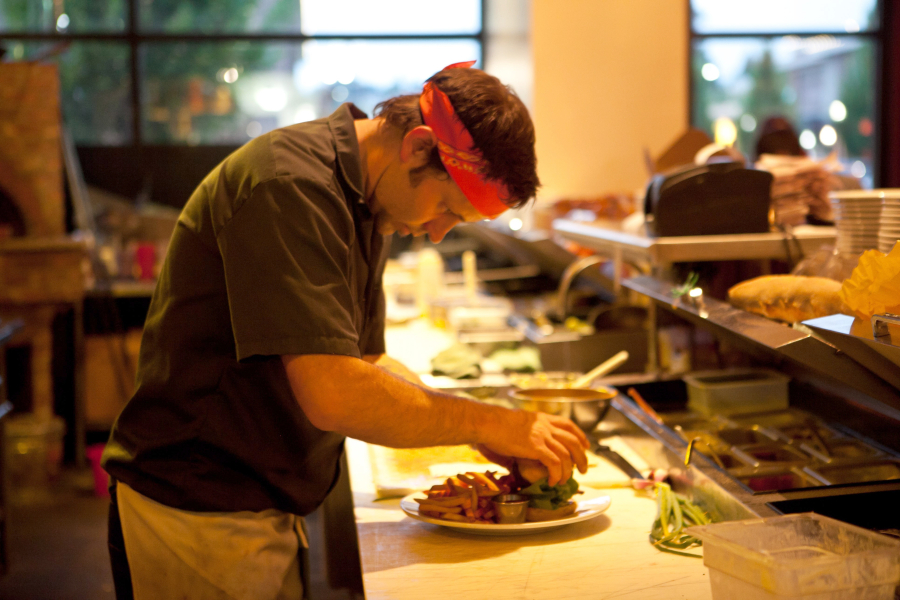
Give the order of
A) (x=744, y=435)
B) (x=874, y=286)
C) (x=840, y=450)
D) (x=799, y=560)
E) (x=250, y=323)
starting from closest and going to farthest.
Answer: (x=799, y=560) → (x=874, y=286) → (x=250, y=323) → (x=840, y=450) → (x=744, y=435)

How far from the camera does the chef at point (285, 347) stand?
48.4 inches

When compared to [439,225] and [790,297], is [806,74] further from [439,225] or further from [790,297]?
[439,225]

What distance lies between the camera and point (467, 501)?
1.45 metres

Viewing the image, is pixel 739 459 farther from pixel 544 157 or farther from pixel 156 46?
pixel 156 46

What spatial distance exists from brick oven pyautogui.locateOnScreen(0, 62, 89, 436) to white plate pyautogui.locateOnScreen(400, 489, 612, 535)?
373 centimetres

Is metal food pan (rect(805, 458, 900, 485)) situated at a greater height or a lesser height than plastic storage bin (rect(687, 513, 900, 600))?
lesser

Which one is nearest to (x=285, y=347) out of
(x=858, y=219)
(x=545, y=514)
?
Result: (x=545, y=514)

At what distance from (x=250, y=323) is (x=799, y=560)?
30.6 inches

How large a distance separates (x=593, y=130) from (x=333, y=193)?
424cm

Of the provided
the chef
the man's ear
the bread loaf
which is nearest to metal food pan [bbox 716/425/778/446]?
the bread loaf

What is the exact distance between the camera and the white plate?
1.41m

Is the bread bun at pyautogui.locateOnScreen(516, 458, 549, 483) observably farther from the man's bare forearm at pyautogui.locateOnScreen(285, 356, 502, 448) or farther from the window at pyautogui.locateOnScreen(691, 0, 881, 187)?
the window at pyautogui.locateOnScreen(691, 0, 881, 187)

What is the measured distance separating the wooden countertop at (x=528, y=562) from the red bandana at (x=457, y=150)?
0.58 meters

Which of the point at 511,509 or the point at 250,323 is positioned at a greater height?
the point at 250,323
